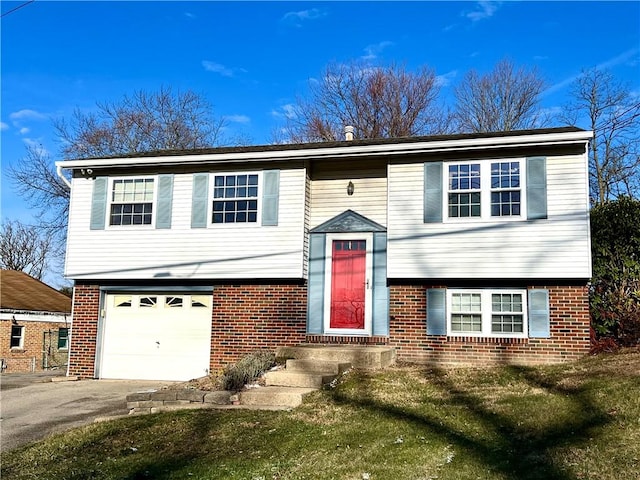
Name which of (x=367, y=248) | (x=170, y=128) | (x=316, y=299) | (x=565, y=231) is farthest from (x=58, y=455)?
(x=170, y=128)

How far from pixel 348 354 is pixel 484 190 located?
4.29 m

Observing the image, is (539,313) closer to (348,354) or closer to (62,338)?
(348,354)

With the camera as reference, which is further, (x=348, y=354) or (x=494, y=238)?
(x=494, y=238)

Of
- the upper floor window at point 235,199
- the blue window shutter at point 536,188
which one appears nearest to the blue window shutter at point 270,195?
the upper floor window at point 235,199

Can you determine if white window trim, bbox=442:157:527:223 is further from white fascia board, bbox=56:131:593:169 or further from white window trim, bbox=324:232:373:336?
white window trim, bbox=324:232:373:336

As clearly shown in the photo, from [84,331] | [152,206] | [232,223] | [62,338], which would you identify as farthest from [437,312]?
[62,338]

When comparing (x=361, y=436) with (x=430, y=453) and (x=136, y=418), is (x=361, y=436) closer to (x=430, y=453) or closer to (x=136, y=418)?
(x=430, y=453)

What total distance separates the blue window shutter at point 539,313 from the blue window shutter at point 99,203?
956cm

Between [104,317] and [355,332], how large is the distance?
5.97 metres

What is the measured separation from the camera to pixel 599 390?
27.9ft

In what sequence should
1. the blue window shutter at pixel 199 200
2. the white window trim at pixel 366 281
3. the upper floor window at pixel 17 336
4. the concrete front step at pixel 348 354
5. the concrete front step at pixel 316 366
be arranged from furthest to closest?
the upper floor window at pixel 17 336, the blue window shutter at pixel 199 200, the white window trim at pixel 366 281, the concrete front step at pixel 348 354, the concrete front step at pixel 316 366

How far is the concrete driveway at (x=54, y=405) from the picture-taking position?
9008mm

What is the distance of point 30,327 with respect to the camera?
26.8 m

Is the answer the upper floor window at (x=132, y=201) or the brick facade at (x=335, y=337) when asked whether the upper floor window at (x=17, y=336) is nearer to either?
the brick facade at (x=335, y=337)
